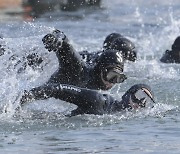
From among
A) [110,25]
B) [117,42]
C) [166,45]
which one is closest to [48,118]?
[117,42]

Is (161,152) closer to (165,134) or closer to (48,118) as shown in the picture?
(165,134)

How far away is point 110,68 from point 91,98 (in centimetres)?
72

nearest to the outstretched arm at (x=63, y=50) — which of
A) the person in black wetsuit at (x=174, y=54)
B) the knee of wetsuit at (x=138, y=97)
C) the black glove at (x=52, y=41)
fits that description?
the black glove at (x=52, y=41)

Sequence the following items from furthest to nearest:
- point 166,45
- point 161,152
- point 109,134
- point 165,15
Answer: point 165,15 < point 166,45 < point 109,134 < point 161,152

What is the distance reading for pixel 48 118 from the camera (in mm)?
12625

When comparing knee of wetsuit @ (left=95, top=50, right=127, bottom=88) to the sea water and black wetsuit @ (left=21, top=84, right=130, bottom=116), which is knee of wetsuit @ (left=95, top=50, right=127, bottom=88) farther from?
the sea water

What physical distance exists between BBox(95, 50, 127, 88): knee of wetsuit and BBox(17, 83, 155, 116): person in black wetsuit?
26 cm

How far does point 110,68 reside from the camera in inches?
507

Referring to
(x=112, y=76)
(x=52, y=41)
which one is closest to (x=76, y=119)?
(x=112, y=76)

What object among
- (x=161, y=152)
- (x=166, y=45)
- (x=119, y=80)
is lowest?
(x=161, y=152)

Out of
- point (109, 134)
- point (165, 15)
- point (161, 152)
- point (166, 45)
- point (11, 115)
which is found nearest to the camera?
point (161, 152)

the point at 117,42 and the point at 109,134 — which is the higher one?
the point at 117,42

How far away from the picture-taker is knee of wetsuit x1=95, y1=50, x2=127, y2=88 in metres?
12.8

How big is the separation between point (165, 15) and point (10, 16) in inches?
206
